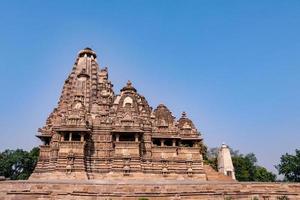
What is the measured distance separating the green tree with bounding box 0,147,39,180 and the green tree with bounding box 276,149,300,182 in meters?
37.3

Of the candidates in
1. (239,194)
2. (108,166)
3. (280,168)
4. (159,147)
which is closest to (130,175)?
(108,166)

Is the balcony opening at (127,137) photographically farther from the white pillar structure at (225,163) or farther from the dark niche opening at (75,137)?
the white pillar structure at (225,163)

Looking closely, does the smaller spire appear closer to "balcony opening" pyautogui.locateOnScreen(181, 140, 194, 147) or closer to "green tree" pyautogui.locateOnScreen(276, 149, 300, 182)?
"balcony opening" pyautogui.locateOnScreen(181, 140, 194, 147)

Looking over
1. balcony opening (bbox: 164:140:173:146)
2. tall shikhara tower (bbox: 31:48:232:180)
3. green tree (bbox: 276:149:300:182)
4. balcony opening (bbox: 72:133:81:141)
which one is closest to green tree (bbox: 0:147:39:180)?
tall shikhara tower (bbox: 31:48:232:180)

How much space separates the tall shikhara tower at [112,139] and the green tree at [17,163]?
1782 cm

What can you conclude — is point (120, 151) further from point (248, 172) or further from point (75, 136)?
point (248, 172)

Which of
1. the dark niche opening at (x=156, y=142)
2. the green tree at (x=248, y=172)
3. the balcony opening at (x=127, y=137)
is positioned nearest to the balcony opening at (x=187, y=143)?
the dark niche opening at (x=156, y=142)

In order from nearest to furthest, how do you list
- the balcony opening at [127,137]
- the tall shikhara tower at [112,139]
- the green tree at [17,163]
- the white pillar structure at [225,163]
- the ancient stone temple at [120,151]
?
1. the ancient stone temple at [120,151]
2. the tall shikhara tower at [112,139]
3. the balcony opening at [127,137]
4. the white pillar structure at [225,163]
5. the green tree at [17,163]

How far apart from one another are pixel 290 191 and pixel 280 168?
21.0 metres

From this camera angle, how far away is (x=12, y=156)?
4659 cm

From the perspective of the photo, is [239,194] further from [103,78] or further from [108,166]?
[103,78]

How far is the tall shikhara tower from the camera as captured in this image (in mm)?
27312

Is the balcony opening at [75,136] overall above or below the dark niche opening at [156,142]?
above

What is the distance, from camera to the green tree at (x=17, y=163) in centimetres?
4609
